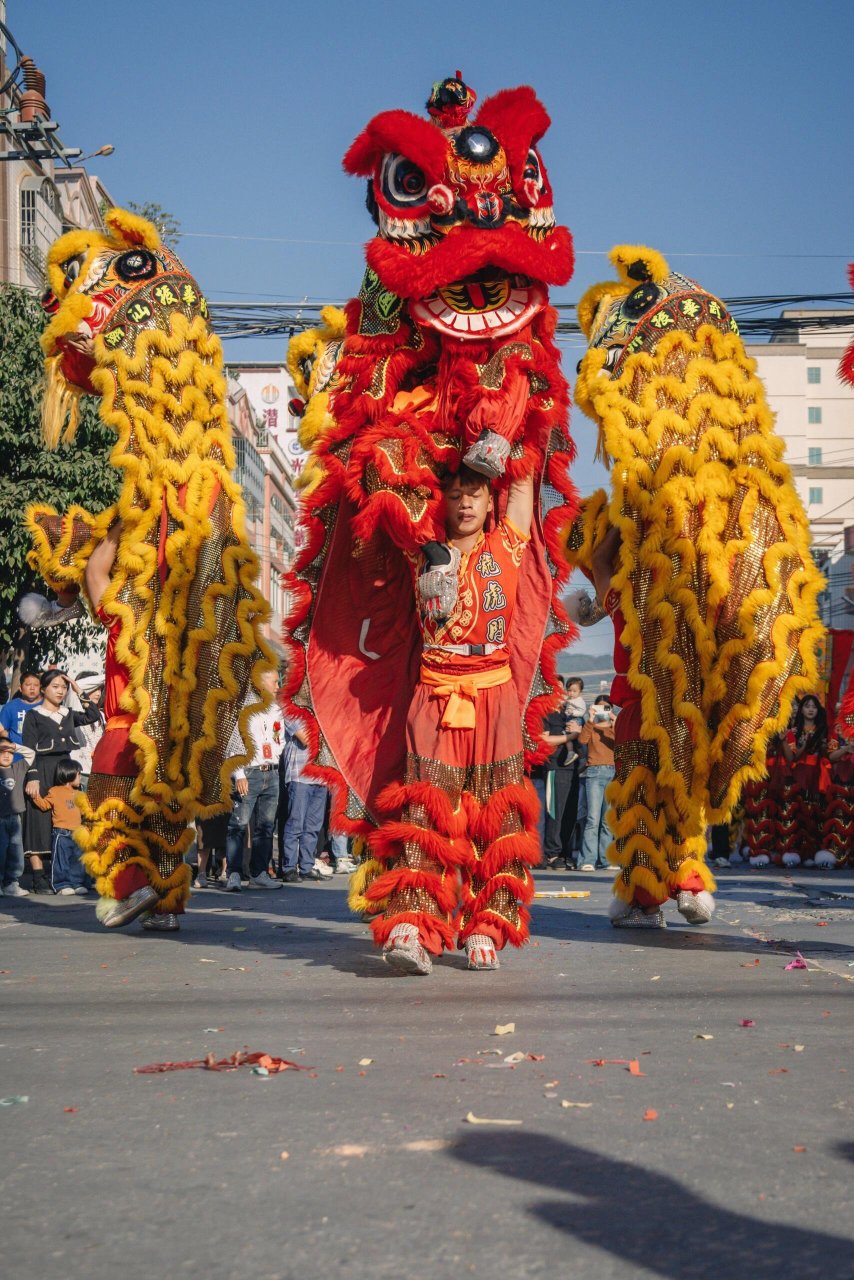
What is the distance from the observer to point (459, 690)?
566 cm

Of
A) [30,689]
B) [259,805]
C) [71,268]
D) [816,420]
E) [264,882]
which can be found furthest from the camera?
[816,420]

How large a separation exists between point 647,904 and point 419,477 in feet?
7.79

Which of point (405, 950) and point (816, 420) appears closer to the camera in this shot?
point (405, 950)

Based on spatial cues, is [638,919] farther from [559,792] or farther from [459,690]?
[559,792]

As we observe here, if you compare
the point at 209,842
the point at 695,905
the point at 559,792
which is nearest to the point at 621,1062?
the point at 695,905

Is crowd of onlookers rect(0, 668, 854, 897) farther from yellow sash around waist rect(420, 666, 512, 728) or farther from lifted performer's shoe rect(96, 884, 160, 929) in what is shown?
yellow sash around waist rect(420, 666, 512, 728)

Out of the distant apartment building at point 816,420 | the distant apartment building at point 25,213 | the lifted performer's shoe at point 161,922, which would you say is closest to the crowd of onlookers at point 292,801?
the lifted performer's shoe at point 161,922

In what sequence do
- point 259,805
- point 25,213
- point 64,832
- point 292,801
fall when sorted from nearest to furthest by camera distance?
point 64,832 → point 259,805 → point 292,801 → point 25,213

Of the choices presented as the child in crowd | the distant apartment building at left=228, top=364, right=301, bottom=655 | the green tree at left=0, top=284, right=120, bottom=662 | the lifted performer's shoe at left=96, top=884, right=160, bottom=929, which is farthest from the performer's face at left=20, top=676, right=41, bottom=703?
the distant apartment building at left=228, top=364, right=301, bottom=655

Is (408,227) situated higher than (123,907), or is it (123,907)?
(408,227)

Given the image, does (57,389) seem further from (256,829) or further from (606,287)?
(256,829)

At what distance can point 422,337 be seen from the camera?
19.2ft

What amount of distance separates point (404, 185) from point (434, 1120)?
11.7ft

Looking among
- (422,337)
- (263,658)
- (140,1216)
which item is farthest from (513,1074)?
(263,658)
